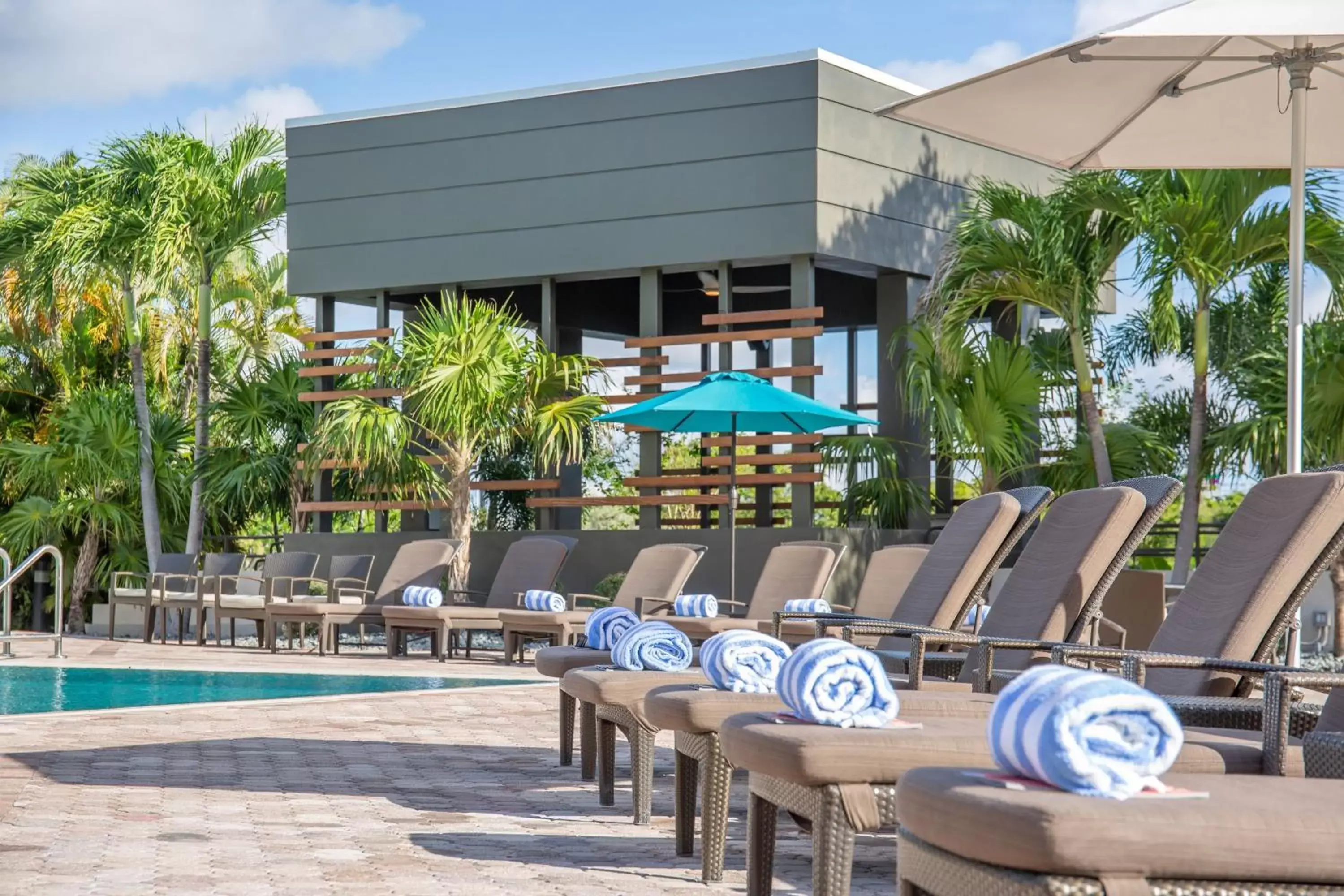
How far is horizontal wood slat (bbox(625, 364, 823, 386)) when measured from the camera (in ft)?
48.8

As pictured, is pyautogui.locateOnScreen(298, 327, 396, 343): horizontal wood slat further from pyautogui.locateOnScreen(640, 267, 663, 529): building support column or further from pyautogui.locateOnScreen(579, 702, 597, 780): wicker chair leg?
pyautogui.locateOnScreen(579, 702, 597, 780): wicker chair leg

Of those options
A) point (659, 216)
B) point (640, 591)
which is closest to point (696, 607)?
point (640, 591)

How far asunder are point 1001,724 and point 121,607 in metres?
17.6

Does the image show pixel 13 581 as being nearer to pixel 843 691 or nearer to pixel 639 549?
pixel 639 549

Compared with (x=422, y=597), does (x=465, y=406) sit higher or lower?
higher

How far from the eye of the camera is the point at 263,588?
15.3 meters

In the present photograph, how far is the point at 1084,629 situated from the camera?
540cm

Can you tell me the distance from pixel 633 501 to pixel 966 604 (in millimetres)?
9744

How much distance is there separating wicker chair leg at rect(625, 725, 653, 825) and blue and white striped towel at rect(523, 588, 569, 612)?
724cm

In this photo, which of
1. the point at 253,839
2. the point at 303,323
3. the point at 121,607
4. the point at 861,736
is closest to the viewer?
the point at 861,736


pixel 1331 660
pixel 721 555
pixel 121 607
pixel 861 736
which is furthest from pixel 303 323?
pixel 861 736

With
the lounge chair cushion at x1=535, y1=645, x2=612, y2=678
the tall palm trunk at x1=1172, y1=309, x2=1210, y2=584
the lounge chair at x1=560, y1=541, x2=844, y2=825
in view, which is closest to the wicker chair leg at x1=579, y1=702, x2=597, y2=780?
the lounge chair at x1=560, y1=541, x2=844, y2=825

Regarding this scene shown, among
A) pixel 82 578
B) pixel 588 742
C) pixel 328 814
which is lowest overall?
pixel 328 814

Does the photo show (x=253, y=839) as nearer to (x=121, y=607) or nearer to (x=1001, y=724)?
(x=1001, y=724)
